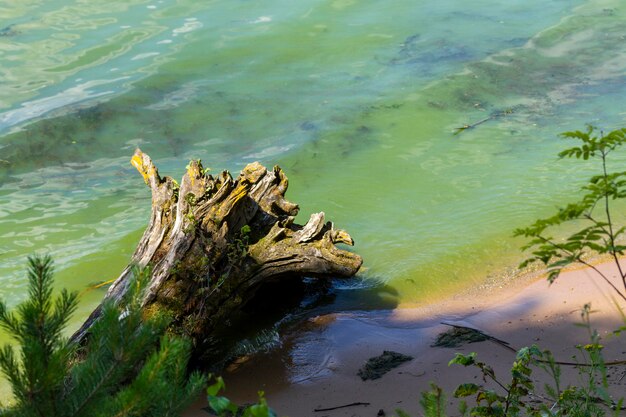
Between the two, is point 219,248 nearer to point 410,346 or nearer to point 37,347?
point 410,346

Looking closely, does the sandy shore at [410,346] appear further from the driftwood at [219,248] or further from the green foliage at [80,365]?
the green foliage at [80,365]

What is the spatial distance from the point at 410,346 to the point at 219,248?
1.43 metres

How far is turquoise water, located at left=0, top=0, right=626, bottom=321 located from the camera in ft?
25.2

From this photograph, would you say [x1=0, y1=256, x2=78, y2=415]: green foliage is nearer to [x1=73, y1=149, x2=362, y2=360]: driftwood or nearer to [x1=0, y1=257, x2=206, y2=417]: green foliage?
[x1=0, y1=257, x2=206, y2=417]: green foliage

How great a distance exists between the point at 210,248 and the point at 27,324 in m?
2.91

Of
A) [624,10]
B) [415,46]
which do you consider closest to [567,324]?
[415,46]

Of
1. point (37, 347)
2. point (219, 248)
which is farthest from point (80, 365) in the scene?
point (219, 248)

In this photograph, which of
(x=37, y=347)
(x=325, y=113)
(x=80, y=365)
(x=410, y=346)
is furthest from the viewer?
(x=325, y=113)

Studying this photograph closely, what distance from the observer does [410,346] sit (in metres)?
5.72

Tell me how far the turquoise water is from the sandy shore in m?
0.51

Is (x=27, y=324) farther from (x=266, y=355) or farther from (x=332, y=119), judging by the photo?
(x=332, y=119)

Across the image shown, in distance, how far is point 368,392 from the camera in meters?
5.15

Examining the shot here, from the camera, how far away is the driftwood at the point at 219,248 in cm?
538

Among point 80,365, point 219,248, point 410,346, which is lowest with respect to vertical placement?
point 410,346
